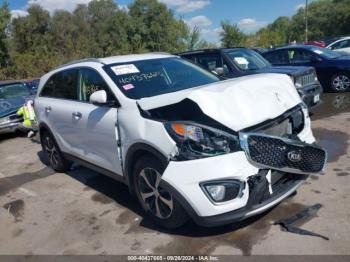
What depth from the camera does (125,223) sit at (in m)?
4.36

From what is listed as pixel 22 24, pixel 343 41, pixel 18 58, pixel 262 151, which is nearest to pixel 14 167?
pixel 262 151

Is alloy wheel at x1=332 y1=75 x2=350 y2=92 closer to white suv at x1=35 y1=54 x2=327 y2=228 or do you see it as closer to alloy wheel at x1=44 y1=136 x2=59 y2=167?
white suv at x1=35 y1=54 x2=327 y2=228

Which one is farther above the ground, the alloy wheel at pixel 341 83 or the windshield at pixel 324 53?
the windshield at pixel 324 53

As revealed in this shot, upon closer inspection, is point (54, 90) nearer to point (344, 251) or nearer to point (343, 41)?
point (344, 251)

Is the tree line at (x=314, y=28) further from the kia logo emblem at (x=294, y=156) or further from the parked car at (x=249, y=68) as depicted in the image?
the kia logo emblem at (x=294, y=156)

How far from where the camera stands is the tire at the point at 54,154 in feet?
20.9

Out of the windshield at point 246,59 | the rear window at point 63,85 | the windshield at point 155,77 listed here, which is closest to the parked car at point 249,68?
the windshield at point 246,59

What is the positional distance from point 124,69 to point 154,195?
1.65 meters

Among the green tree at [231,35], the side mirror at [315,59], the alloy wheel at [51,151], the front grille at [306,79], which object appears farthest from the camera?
the green tree at [231,35]

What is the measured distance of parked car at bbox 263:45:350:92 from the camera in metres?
10.7

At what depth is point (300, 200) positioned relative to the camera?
4344 mm

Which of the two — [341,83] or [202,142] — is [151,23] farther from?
[202,142]

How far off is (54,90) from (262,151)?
3.96 m

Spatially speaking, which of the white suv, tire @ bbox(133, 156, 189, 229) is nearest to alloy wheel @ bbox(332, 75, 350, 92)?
the white suv
